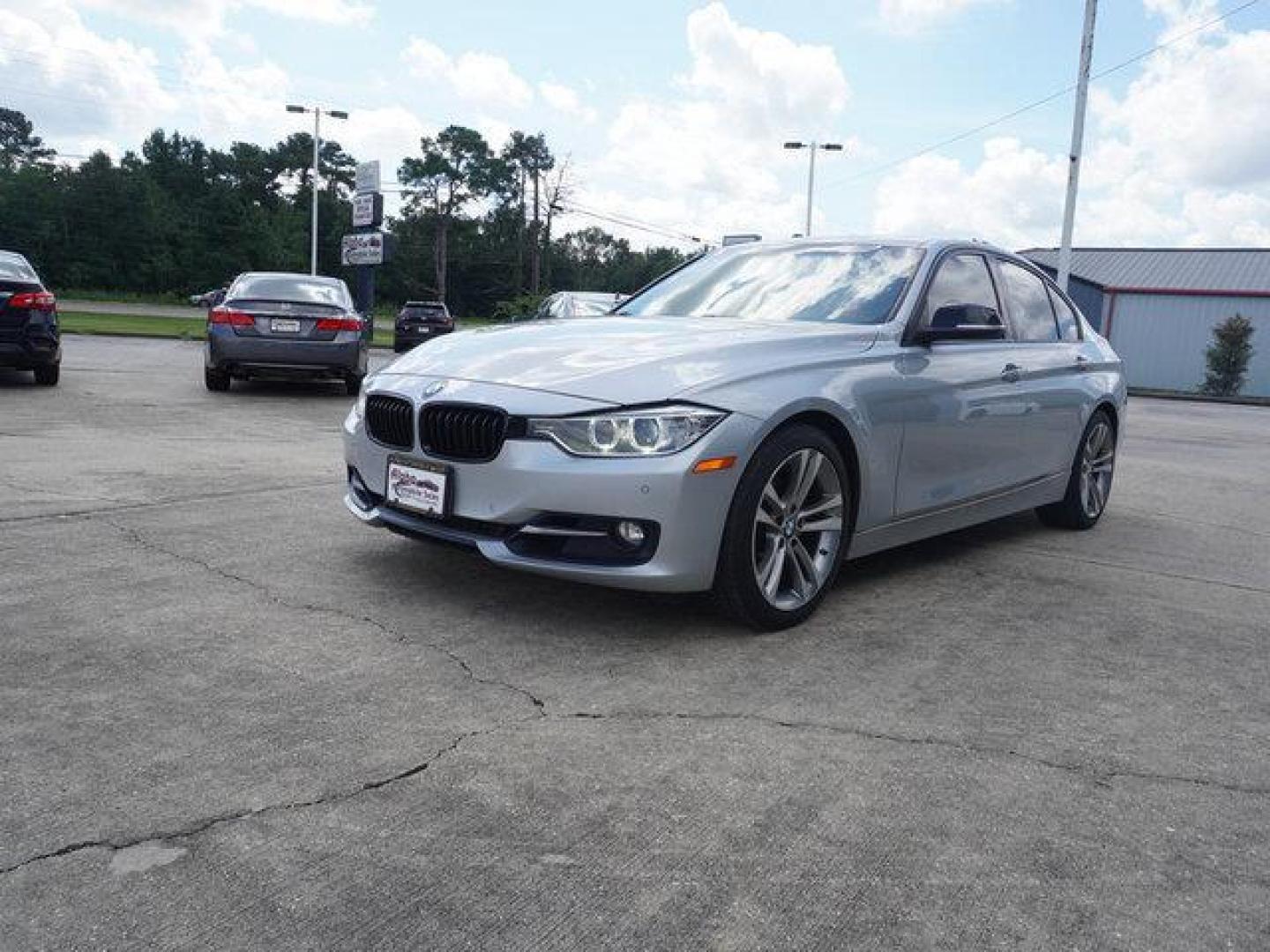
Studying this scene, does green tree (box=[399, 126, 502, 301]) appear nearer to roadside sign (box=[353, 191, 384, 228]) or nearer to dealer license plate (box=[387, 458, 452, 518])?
roadside sign (box=[353, 191, 384, 228])

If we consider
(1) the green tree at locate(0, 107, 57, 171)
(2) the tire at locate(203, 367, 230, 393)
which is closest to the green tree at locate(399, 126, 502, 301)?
(1) the green tree at locate(0, 107, 57, 171)

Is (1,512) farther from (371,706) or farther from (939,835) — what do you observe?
(939,835)

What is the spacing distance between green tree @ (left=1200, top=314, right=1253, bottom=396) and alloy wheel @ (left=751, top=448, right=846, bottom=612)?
3634 centimetres

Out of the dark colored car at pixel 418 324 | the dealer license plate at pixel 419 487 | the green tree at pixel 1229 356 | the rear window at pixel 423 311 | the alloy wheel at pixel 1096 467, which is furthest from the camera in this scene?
the green tree at pixel 1229 356

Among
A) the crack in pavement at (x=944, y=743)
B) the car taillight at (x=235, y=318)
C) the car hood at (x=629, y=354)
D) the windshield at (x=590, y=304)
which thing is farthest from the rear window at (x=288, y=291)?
the crack in pavement at (x=944, y=743)

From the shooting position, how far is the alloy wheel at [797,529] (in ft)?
13.4

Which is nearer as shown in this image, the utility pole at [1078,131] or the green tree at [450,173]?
the utility pole at [1078,131]

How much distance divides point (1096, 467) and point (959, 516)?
6.66 ft

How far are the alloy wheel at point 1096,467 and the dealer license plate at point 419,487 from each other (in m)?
4.16

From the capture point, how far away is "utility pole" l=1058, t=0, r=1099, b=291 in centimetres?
2253

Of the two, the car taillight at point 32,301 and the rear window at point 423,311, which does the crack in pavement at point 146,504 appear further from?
the rear window at point 423,311

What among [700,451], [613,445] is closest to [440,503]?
[613,445]

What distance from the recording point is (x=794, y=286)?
16.8 feet

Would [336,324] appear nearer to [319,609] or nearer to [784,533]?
[319,609]
